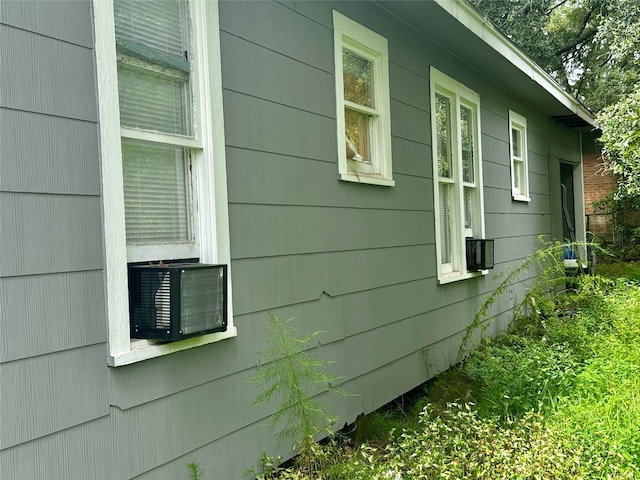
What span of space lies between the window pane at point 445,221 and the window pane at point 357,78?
167cm

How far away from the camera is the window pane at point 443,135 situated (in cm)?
583

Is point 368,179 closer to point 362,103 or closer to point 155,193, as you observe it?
point 362,103

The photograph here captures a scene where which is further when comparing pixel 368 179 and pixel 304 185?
pixel 368 179

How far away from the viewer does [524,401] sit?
163 inches

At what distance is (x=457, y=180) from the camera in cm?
601

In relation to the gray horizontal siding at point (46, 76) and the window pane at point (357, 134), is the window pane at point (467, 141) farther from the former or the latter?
the gray horizontal siding at point (46, 76)

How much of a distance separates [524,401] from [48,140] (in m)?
3.52

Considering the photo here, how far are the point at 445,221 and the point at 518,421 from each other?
8.37 feet

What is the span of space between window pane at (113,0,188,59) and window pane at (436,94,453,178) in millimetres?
3554

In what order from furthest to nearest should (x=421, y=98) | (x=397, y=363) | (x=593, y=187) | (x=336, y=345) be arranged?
(x=593, y=187) → (x=421, y=98) → (x=397, y=363) → (x=336, y=345)

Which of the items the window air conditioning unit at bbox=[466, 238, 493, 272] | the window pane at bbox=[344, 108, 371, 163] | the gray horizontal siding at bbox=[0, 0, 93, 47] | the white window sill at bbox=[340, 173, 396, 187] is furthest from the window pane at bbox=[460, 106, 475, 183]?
the gray horizontal siding at bbox=[0, 0, 93, 47]

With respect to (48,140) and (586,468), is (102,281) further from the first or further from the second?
(586,468)

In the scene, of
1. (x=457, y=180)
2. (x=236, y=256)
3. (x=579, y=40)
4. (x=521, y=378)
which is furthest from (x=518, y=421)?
(x=579, y=40)

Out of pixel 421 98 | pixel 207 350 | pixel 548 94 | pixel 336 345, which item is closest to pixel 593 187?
pixel 548 94
